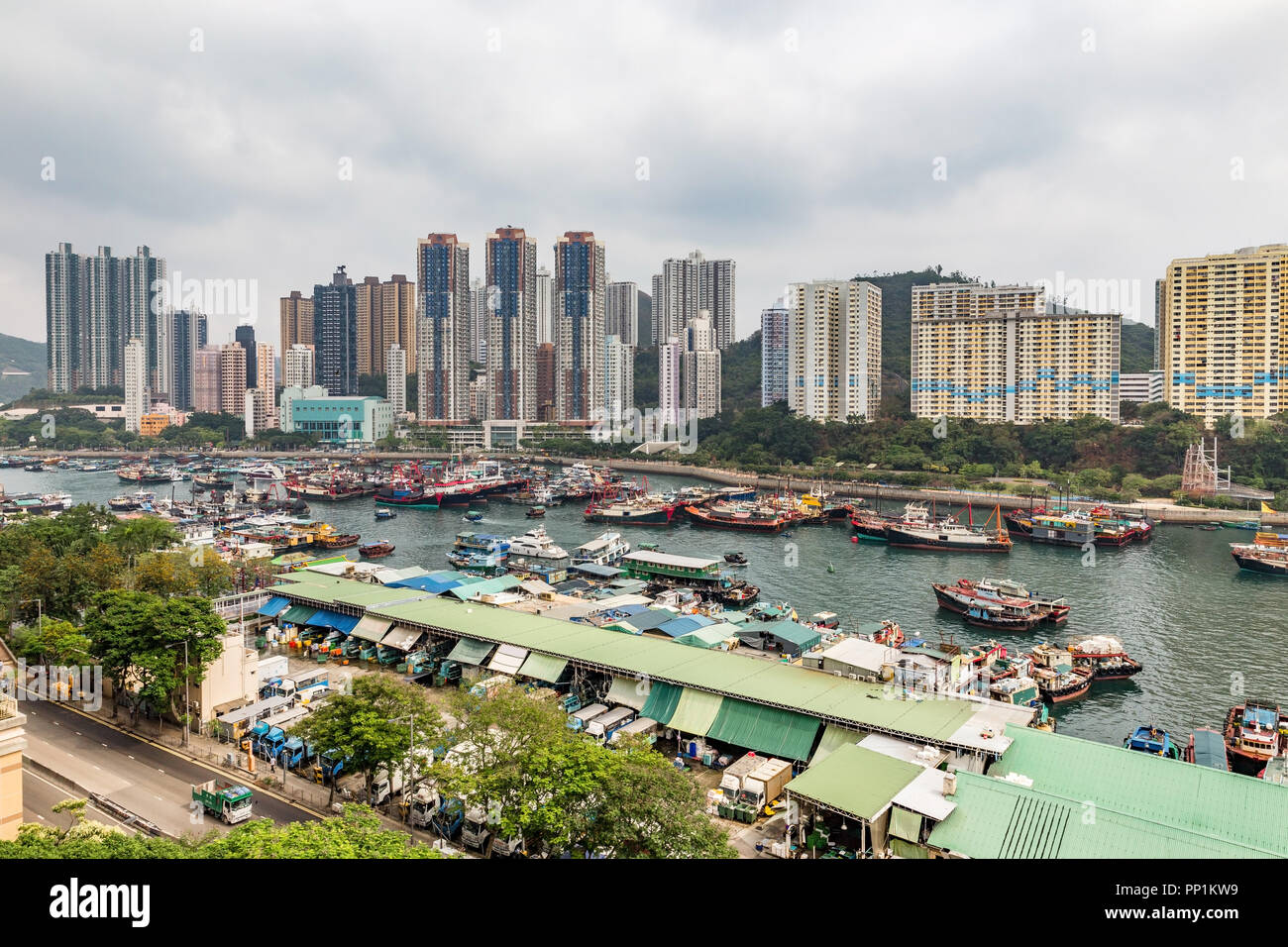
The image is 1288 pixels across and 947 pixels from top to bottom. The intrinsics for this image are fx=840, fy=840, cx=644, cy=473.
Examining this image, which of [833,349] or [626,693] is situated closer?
[626,693]

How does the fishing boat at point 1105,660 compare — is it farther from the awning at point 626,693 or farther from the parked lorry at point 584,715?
the parked lorry at point 584,715

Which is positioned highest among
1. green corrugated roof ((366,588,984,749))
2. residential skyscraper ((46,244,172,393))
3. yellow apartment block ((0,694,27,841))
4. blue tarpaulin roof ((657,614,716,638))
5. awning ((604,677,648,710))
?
residential skyscraper ((46,244,172,393))

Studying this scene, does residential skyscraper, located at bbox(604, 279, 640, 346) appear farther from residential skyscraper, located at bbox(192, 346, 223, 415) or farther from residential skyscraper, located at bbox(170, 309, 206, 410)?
residential skyscraper, located at bbox(170, 309, 206, 410)

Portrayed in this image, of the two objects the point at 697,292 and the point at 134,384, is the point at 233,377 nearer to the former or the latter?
the point at 134,384

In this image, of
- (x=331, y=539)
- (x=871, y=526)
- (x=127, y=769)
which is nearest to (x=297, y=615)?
(x=127, y=769)

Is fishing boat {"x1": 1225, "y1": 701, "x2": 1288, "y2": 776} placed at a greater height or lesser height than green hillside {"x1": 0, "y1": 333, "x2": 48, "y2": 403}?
lesser

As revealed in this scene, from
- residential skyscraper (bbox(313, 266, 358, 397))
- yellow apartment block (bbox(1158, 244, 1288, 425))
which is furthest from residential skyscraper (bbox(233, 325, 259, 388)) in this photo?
yellow apartment block (bbox(1158, 244, 1288, 425))
